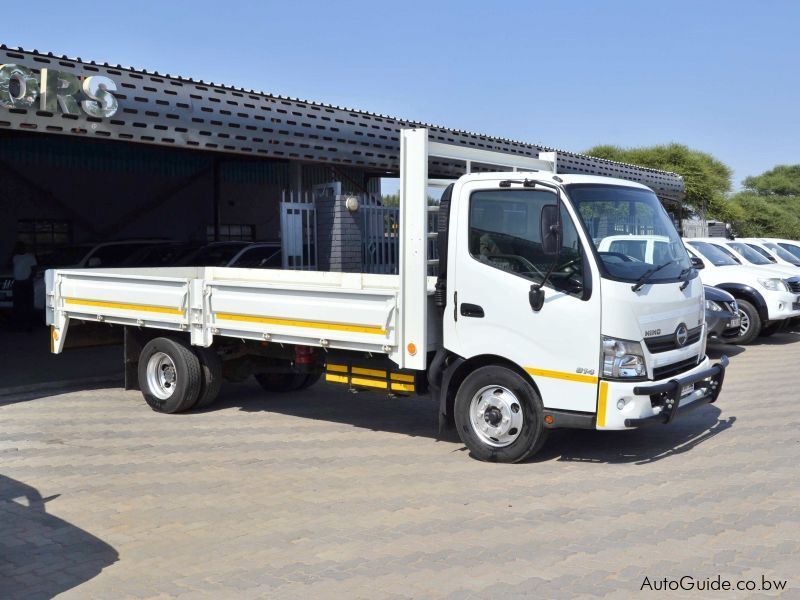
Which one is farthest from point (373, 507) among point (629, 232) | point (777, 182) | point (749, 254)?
point (777, 182)

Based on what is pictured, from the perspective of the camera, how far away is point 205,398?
9.09 meters

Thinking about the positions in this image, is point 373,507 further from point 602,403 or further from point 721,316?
point 721,316

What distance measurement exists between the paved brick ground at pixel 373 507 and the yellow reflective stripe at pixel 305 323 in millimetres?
1083

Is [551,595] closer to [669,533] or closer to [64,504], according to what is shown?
[669,533]

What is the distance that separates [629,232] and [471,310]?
144 cm

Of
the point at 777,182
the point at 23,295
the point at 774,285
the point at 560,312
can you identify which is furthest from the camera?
the point at 777,182

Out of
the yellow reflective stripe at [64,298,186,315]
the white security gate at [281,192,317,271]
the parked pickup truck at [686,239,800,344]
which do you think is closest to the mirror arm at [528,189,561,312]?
the yellow reflective stripe at [64,298,186,315]

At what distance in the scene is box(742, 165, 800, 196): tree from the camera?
6219 cm

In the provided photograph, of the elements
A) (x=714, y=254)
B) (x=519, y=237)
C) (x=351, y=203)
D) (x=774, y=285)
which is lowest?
(x=774, y=285)

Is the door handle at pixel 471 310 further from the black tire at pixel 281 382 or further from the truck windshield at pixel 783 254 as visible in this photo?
→ the truck windshield at pixel 783 254

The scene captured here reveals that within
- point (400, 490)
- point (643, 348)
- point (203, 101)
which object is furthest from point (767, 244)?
point (400, 490)

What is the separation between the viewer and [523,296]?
6656 millimetres

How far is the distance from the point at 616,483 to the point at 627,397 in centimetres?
65

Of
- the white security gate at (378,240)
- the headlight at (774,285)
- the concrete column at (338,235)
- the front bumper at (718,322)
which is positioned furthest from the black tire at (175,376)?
the headlight at (774,285)
